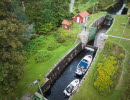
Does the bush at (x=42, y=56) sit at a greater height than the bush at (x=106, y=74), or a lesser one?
greater

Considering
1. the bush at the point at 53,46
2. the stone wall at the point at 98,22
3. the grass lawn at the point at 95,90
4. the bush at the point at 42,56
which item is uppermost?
the stone wall at the point at 98,22

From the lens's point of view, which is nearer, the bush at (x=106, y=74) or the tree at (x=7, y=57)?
the tree at (x=7, y=57)

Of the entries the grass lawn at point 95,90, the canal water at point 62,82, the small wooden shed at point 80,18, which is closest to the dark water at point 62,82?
the canal water at point 62,82

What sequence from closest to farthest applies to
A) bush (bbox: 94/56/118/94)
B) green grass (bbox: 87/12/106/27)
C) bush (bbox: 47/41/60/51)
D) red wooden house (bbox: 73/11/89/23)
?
bush (bbox: 94/56/118/94)
bush (bbox: 47/41/60/51)
red wooden house (bbox: 73/11/89/23)
green grass (bbox: 87/12/106/27)

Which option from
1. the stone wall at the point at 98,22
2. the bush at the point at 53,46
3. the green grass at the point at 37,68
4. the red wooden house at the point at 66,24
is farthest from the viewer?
the stone wall at the point at 98,22

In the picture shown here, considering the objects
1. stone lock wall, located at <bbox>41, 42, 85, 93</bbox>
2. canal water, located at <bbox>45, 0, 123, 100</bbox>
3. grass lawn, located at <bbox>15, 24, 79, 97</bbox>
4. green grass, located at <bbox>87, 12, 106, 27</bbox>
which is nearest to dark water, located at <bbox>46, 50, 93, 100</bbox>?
canal water, located at <bbox>45, 0, 123, 100</bbox>

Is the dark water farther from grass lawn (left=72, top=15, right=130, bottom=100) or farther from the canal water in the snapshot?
grass lawn (left=72, top=15, right=130, bottom=100)

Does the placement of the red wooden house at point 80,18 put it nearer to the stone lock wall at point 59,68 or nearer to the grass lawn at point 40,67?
the grass lawn at point 40,67

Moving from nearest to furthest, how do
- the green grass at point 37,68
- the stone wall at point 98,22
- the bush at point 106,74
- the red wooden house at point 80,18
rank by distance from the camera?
1. the bush at point 106,74
2. the green grass at point 37,68
3. the red wooden house at point 80,18
4. the stone wall at point 98,22
